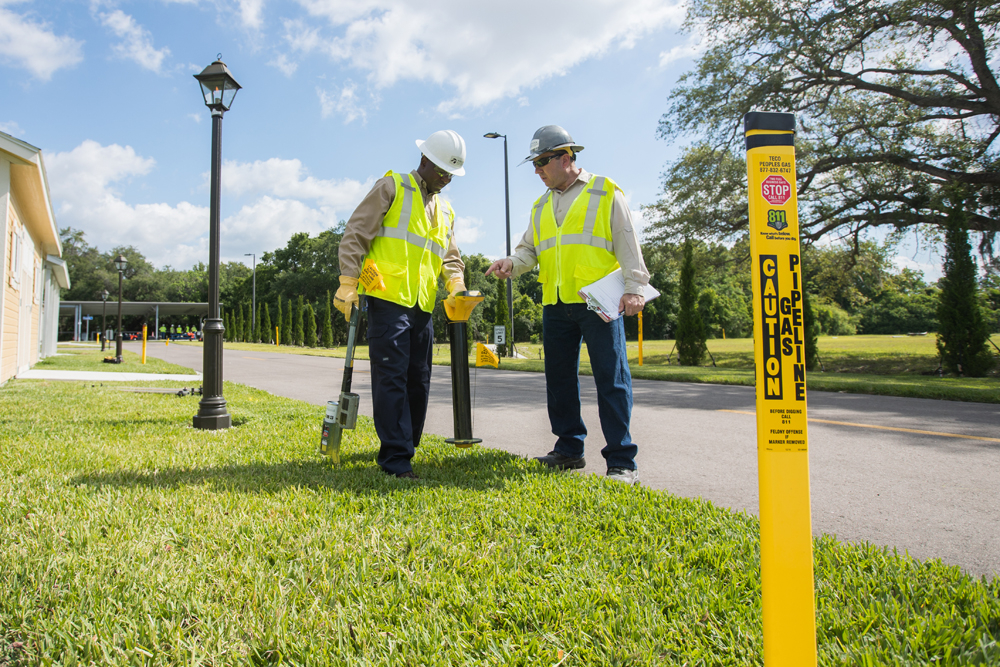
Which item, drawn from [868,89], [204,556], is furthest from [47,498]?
[868,89]

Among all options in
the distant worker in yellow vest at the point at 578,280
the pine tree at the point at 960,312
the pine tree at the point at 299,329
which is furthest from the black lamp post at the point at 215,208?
the pine tree at the point at 299,329

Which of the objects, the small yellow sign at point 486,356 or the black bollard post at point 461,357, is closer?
the black bollard post at point 461,357

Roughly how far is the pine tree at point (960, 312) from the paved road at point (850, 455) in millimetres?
8102

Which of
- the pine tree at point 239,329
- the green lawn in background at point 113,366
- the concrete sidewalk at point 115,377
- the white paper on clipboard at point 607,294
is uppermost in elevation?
the pine tree at point 239,329

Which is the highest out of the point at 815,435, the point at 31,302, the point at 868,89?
the point at 868,89

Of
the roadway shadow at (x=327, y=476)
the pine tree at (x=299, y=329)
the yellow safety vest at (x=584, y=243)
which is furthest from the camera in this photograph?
the pine tree at (x=299, y=329)

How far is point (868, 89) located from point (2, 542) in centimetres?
2130

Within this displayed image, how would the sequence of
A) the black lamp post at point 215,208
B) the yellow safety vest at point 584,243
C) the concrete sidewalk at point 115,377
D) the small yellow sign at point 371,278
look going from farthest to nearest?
1. the concrete sidewalk at point 115,377
2. the black lamp post at point 215,208
3. the yellow safety vest at point 584,243
4. the small yellow sign at point 371,278

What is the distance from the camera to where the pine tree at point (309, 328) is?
53938 millimetres

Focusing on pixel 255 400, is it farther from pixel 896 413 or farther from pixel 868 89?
pixel 868 89

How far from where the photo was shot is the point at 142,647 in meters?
1.63

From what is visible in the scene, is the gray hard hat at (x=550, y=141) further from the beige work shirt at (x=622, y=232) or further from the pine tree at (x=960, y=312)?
the pine tree at (x=960, y=312)

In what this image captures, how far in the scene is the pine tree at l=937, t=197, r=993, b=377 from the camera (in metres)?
14.2

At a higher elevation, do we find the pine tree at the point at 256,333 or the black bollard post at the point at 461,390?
the pine tree at the point at 256,333
